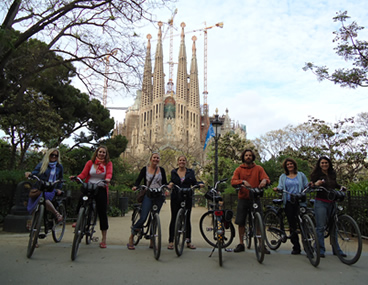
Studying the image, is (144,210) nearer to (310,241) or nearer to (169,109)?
(310,241)

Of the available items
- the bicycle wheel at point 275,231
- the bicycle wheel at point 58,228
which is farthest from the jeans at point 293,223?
the bicycle wheel at point 58,228

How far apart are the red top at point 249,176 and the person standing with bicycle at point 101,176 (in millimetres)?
2265

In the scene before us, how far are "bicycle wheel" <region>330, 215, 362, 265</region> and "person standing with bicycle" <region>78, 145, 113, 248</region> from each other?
3850 mm

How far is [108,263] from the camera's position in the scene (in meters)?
3.91

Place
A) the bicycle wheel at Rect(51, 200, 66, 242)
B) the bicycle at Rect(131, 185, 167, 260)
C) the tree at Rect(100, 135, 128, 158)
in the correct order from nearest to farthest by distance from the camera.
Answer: the bicycle at Rect(131, 185, 167, 260), the bicycle wheel at Rect(51, 200, 66, 242), the tree at Rect(100, 135, 128, 158)

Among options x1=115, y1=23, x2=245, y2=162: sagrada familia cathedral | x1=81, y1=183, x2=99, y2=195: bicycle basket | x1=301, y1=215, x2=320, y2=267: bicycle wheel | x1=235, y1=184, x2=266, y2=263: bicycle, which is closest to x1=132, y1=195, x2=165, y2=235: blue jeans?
x1=81, y1=183, x2=99, y2=195: bicycle basket

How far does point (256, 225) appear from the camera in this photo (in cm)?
433

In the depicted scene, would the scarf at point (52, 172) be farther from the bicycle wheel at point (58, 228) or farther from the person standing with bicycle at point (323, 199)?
the person standing with bicycle at point (323, 199)

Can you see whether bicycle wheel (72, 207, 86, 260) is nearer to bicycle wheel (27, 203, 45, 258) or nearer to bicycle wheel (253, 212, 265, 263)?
bicycle wheel (27, 203, 45, 258)

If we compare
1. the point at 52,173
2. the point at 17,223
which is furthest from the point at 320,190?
the point at 17,223

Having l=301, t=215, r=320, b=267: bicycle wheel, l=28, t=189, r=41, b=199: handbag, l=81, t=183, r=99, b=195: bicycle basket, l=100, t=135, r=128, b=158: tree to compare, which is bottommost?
l=301, t=215, r=320, b=267: bicycle wheel

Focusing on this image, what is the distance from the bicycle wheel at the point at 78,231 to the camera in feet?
13.1

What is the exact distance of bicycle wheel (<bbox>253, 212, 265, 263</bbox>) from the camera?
4.04 metres

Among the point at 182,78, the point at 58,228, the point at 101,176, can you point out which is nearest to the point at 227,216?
the point at 101,176
